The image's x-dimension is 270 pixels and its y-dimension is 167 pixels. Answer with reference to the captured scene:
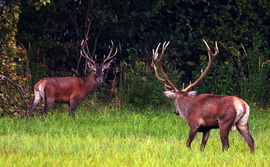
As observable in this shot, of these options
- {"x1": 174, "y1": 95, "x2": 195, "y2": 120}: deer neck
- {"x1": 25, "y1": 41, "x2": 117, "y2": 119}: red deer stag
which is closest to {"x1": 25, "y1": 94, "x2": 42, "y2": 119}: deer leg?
{"x1": 25, "y1": 41, "x2": 117, "y2": 119}: red deer stag

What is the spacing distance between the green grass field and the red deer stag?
21 cm

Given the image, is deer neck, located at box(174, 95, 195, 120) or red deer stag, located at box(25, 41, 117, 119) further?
red deer stag, located at box(25, 41, 117, 119)

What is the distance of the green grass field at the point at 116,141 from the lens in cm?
536

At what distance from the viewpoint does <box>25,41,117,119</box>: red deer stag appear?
28.4 feet

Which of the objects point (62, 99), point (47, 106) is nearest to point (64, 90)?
point (62, 99)

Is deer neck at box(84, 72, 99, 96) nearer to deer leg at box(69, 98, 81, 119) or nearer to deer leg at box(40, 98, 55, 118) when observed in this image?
deer leg at box(69, 98, 81, 119)

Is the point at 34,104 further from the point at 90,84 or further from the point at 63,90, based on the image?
the point at 90,84

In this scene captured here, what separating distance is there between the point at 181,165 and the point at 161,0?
21.4 feet

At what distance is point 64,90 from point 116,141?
2604mm

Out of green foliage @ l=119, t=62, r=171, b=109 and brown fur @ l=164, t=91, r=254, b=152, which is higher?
brown fur @ l=164, t=91, r=254, b=152

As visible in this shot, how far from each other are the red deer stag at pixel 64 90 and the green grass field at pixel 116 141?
0.68ft

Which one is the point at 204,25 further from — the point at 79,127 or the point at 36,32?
the point at 79,127

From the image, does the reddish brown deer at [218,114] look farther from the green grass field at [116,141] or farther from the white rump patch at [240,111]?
the green grass field at [116,141]

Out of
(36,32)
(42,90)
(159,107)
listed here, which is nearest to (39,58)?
(36,32)
